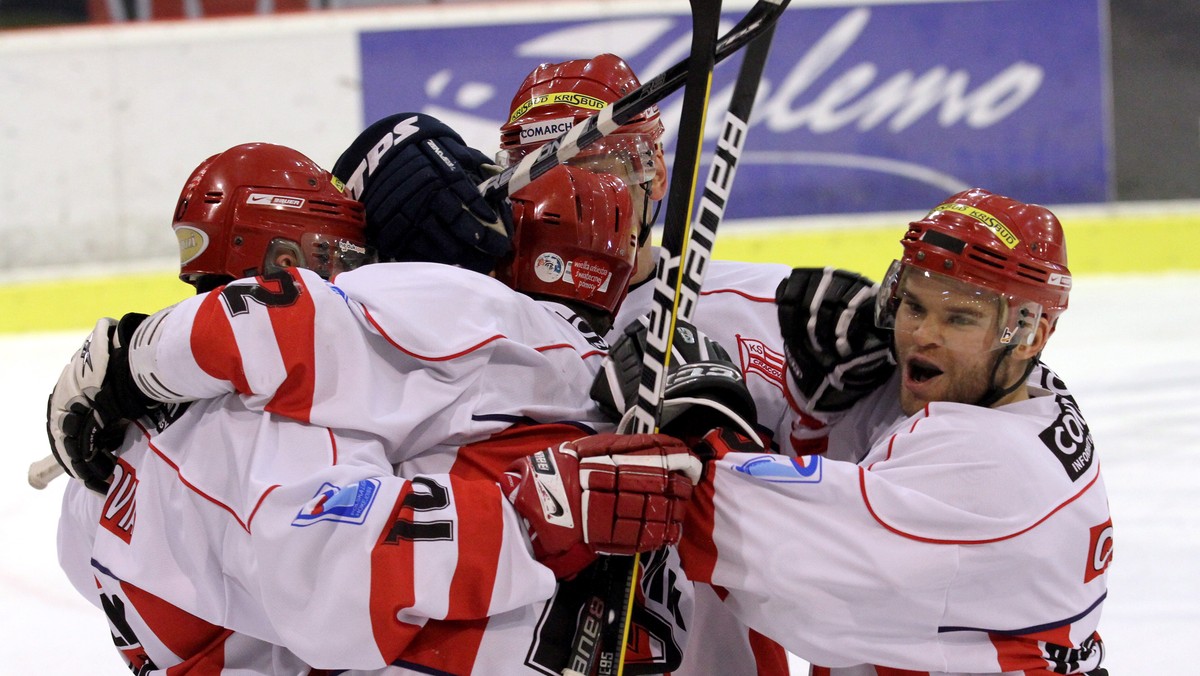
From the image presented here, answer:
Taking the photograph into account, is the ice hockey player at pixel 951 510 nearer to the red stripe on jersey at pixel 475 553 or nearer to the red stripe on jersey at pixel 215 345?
the red stripe on jersey at pixel 475 553

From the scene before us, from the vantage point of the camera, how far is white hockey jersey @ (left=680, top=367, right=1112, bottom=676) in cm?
167

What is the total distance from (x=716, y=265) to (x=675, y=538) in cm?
98

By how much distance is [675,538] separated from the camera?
Answer: 5.39 ft

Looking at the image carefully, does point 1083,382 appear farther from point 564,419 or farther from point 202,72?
point 202,72

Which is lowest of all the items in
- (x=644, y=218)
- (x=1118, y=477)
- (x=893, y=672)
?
(x=1118, y=477)

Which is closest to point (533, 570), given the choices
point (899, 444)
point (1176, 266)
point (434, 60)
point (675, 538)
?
point (675, 538)

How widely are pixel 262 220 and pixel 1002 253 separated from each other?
1.09m

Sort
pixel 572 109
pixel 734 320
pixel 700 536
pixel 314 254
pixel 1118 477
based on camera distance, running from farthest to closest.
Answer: pixel 1118 477 → pixel 572 109 → pixel 734 320 → pixel 314 254 → pixel 700 536

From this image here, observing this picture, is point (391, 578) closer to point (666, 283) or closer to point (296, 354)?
point (296, 354)

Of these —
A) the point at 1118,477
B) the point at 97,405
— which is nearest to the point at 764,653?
the point at 97,405

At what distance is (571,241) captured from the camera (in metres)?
1.99

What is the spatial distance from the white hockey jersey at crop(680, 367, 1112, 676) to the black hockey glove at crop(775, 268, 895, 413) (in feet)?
0.83

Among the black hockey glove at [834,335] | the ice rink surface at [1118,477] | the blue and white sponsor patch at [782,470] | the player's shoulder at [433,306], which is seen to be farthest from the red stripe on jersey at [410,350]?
the ice rink surface at [1118,477]

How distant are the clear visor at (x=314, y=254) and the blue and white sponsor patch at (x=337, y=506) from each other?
52 centimetres
